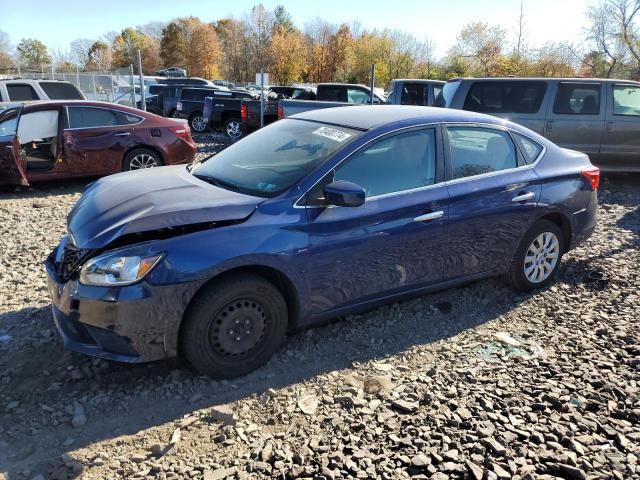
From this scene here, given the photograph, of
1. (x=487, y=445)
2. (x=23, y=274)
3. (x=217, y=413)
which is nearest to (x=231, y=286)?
(x=217, y=413)

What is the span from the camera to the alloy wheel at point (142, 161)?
8.99 meters

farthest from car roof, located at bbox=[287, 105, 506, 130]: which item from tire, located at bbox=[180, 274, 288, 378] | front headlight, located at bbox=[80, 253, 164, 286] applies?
→ front headlight, located at bbox=[80, 253, 164, 286]

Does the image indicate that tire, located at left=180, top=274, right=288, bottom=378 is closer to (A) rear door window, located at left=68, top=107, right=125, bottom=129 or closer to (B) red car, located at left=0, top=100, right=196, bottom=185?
(B) red car, located at left=0, top=100, right=196, bottom=185

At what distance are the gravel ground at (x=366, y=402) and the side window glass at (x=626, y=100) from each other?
21.1ft

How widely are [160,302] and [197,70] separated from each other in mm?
77573

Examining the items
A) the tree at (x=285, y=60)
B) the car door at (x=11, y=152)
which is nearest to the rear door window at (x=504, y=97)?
the car door at (x=11, y=152)

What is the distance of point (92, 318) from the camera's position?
3.05 metres

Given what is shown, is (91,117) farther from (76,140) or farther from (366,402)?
(366,402)

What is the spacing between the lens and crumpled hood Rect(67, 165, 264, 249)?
3152 mm

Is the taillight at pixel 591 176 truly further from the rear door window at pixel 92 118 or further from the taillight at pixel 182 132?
the rear door window at pixel 92 118

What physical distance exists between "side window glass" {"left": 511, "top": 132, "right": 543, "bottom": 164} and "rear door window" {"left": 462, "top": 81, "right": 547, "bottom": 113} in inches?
206

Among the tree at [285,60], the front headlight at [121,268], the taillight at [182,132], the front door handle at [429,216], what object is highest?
the tree at [285,60]

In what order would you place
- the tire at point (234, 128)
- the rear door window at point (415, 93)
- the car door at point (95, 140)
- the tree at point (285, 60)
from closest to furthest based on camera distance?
1. the car door at point (95, 140)
2. the rear door window at point (415, 93)
3. the tire at point (234, 128)
4. the tree at point (285, 60)

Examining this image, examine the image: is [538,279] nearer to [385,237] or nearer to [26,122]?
[385,237]
